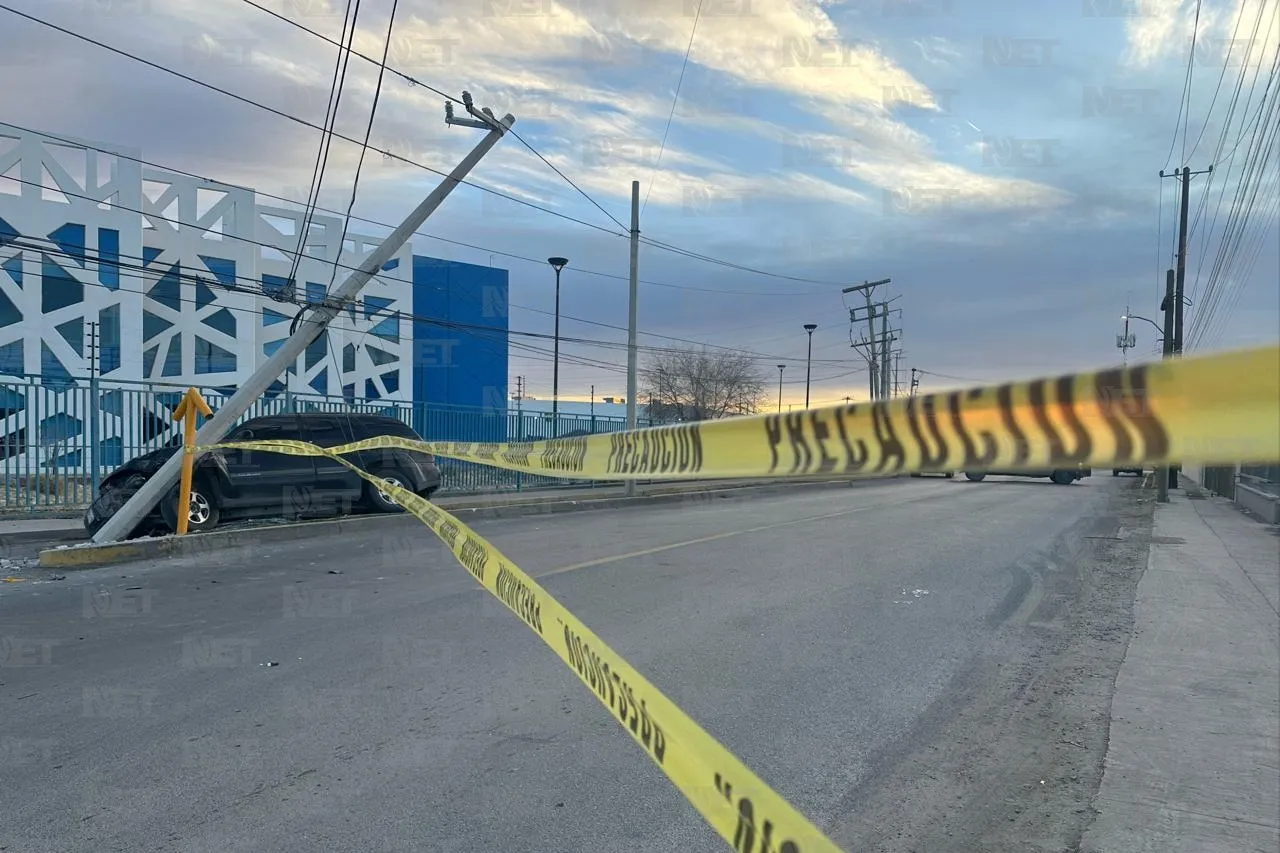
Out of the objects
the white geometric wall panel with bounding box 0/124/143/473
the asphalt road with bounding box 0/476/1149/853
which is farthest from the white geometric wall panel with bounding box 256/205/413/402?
the asphalt road with bounding box 0/476/1149/853

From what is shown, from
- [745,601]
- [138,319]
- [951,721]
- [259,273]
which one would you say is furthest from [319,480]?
[259,273]

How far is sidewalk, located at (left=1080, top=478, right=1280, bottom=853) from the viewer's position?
10.8 ft

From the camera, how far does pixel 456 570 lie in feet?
28.9

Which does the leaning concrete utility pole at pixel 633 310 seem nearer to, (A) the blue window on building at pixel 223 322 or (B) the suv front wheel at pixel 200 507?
(B) the suv front wheel at pixel 200 507

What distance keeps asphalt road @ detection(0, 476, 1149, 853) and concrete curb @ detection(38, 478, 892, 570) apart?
23.3 inches

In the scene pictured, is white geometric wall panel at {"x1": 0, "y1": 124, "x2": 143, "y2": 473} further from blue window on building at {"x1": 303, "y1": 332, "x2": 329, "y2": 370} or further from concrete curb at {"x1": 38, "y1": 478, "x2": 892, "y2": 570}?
concrete curb at {"x1": 38, "y1": 478, "x2": 892, "y2": 570}

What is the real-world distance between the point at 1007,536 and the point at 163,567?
1195 centimetres

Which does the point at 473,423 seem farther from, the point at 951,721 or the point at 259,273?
the point at 259,273

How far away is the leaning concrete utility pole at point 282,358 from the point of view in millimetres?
9734

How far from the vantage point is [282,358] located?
10.6m

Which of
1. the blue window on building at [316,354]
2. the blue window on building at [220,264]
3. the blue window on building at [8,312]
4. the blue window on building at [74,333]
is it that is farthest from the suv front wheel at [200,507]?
the blue window on building at [316,354]

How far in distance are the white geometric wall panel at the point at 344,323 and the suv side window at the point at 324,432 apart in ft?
81.8

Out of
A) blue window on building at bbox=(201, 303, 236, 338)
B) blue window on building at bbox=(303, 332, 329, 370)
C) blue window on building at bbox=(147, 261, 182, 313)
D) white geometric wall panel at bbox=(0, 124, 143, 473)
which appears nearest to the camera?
white geometric wall panel at bbox=(0, 124, 143, 473)

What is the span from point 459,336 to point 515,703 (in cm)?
4622
